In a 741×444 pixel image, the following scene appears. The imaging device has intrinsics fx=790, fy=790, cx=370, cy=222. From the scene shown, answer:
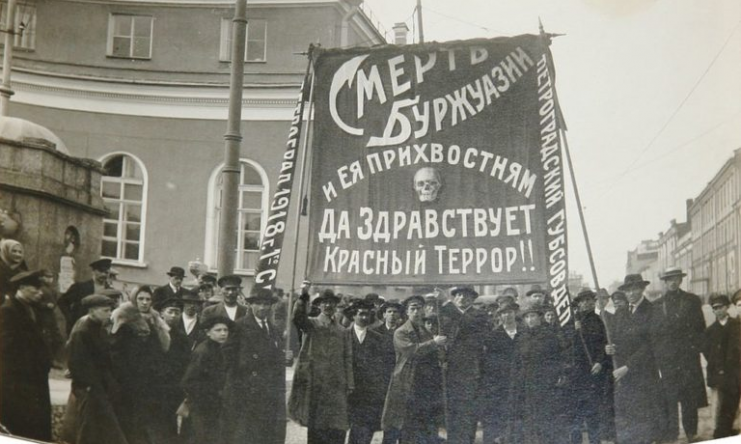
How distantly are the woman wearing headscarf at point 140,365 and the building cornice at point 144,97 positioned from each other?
4.05 feet

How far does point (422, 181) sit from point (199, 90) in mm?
1567

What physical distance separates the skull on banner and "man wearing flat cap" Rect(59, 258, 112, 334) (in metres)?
2.06

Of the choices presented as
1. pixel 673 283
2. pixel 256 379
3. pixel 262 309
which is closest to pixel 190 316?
pixel 262 309

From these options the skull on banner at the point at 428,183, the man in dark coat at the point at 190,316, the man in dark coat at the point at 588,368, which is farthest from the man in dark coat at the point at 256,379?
the man in dark coat at the point at 588,368

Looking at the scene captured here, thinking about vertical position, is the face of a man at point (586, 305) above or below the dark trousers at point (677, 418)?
above

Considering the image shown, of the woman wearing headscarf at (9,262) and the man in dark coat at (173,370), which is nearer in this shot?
the man in dark coat at (173,370)

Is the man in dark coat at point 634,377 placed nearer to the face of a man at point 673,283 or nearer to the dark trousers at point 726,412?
the face of a man at point 673,283

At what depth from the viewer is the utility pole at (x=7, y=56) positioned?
17.1ft

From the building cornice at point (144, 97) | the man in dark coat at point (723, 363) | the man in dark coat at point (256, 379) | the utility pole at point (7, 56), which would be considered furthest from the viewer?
the utility pole at point (7, 56)

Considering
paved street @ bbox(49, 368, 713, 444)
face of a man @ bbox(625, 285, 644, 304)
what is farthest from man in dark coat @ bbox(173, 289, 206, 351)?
face of a man @ bbox(625, 285, 644, 304)

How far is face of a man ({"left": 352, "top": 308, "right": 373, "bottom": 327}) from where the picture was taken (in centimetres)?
480

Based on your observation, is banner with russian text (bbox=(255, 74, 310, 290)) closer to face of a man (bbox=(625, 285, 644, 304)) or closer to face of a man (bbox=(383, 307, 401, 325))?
face of a man (bbox=(383, 307, 401, 325))

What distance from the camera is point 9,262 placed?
5.10 m

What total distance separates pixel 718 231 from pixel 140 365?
373 centimetres
